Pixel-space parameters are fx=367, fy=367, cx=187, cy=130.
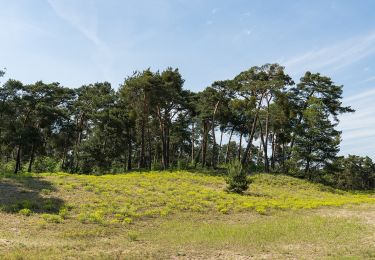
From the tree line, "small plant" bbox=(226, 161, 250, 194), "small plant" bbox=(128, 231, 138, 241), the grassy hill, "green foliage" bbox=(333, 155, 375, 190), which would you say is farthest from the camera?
"green foliage" bbox=(333, 155, 375, 190)

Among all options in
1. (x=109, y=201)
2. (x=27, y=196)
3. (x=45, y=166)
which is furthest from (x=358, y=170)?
(x=27, y=196)

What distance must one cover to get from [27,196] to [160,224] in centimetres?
859

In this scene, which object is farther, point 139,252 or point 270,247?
point 270,247

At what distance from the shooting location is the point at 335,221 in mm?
20266

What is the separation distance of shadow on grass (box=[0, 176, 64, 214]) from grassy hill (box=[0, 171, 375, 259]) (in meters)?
0.05

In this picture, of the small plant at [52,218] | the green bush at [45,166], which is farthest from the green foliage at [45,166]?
the small plant at [52,218]

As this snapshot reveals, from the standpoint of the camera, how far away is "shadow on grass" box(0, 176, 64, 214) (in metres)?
18.9

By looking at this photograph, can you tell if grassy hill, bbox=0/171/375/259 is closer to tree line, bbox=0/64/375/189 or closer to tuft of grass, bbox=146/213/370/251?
tuft of grass, bbox=146/213/370/251

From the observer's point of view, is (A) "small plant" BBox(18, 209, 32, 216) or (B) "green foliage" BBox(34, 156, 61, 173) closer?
(A) "small plant" BBox(18, 209, 32, 216)

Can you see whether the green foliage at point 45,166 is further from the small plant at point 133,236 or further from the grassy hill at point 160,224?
the small plant at point 133,236

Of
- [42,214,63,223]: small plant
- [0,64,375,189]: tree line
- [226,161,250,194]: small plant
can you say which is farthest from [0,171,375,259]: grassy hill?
[0,64,375,189]: tree line

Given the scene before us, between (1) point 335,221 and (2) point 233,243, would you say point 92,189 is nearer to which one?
(2) point 233,243

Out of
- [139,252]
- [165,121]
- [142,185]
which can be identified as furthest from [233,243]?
[165,121]

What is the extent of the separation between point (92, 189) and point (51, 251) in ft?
46.4
